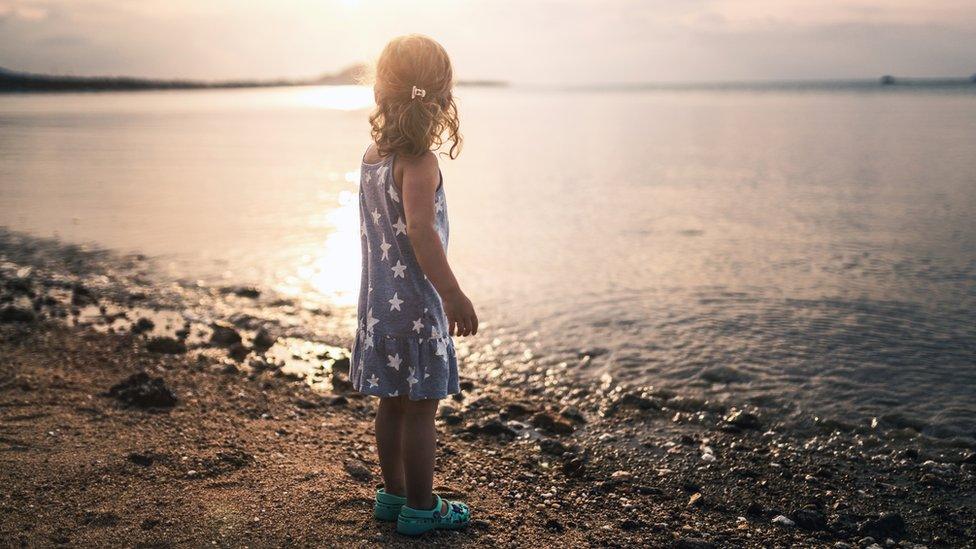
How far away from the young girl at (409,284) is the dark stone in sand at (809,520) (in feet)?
6.82

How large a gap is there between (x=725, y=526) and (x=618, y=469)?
0.98 metres

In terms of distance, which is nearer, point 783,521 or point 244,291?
point 783,521

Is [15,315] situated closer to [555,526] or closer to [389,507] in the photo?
[389,507]

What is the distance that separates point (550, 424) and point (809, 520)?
6.81ft

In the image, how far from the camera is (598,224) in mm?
16500

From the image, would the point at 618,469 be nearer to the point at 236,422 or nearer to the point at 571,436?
the point at 571,436

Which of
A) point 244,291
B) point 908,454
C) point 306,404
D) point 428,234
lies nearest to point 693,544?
point 428,234

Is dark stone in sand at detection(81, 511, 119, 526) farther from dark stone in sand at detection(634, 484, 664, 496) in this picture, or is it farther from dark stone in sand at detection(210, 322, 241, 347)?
dark stone in sand at detection(210, 322, 241, 347)

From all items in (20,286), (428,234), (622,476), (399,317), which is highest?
(428,234)

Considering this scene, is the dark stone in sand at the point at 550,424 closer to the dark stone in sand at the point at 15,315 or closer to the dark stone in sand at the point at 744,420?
the dark stone in sand at the point at 744,420

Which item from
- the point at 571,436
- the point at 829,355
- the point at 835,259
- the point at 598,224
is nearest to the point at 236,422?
the point at 571,436

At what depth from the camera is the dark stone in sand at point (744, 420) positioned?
6.39m

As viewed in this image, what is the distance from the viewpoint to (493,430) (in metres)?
6.07

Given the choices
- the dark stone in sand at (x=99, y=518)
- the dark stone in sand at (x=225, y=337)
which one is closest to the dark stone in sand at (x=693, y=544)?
the dark stone in sand at (x=99, y=518)
